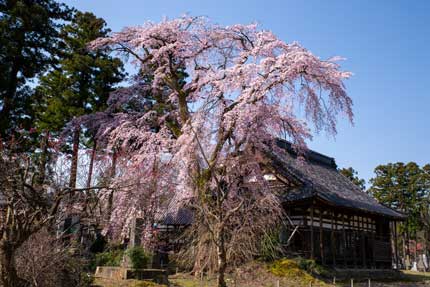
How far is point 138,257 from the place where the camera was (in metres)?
11.6

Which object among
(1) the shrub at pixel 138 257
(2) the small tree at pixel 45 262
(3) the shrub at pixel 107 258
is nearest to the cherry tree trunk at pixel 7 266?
(2) the small tree at pixel 45 262

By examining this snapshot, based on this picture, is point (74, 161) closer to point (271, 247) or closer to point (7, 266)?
point (271, 247)

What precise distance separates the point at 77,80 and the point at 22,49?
3.03 meters

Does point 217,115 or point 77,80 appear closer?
point 217,115

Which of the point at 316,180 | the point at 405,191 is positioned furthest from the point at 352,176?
the point at 316,180

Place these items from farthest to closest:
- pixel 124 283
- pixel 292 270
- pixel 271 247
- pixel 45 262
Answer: pixel 271 247, pixel 292 270, pixel 124 283, pixel 45 262

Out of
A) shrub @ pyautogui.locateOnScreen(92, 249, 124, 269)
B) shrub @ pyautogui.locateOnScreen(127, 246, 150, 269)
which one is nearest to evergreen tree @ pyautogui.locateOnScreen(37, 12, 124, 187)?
shrub @ pyautogui.locateOnScreen(92, 249, 124, 269)

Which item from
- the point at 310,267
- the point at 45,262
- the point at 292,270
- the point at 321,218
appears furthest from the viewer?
the point at 321,218

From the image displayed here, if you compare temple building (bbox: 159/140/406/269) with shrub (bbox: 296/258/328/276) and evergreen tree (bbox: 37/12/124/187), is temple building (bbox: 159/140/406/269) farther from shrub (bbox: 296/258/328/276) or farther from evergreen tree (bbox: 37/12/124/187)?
evergreen tree (bbox: 37/12/124/187)

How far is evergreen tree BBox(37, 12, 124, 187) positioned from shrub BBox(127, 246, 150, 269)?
7591 millimetres

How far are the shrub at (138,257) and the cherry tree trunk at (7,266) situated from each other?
5.44 metres

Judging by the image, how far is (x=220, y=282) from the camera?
8172 millimetres

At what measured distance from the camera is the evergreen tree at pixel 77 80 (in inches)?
719

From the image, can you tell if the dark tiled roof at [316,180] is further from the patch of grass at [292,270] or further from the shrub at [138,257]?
the shrub at [138,257]
